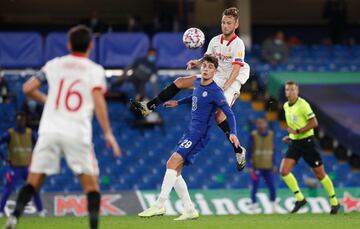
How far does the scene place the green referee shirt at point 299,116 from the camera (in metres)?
16.3

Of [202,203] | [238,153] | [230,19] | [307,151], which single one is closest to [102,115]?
[238,153]

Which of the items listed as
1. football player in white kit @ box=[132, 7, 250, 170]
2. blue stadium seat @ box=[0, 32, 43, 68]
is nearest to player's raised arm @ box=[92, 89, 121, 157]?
football player in white kit @ box=[132, 7, 250, 170]

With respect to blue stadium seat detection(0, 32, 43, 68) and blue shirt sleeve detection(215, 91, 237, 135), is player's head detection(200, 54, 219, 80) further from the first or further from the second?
blue stadium seat detection(0, 32, 43, 68)

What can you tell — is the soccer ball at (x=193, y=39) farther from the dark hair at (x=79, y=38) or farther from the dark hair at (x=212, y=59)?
the dark hair at (x=79, y=38)

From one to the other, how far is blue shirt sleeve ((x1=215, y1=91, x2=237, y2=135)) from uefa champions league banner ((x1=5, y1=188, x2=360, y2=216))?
7.36m

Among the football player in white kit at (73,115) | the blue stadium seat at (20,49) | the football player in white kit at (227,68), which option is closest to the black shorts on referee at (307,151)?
the football player in white kit at (227,68)

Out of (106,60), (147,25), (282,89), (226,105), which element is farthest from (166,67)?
(226,105)

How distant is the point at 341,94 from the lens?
26.3 meters

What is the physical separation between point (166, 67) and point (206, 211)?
7.21m

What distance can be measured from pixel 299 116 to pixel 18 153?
19.6ft

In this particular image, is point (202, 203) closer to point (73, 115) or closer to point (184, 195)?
point (184, 195)

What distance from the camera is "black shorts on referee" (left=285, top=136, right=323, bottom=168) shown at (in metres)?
16.4

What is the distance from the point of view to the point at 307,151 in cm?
1641

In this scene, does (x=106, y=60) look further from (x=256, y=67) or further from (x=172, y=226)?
(x=172, y=226)
